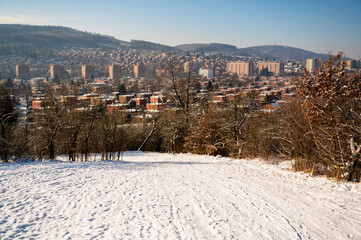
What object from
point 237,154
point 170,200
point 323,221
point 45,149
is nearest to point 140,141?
point 45,149

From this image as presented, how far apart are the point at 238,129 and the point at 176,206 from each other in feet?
31.1

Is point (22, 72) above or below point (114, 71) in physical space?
below

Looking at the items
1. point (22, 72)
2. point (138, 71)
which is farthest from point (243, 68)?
point (22, 72)

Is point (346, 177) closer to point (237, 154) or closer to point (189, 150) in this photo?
point (237, 154)

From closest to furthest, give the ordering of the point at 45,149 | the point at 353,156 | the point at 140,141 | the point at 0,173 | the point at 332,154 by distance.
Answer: the point at 353,156, the point at 332,154, the point at 0,173, the point at 45,149, the point at 140,141

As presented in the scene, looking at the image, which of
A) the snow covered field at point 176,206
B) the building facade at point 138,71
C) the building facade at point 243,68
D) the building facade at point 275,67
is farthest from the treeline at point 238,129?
the building facade at point 275,67

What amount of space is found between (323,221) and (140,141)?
1903 cm

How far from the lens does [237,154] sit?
44.7 ft

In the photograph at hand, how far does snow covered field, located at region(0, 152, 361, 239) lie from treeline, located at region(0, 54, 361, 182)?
3.98 feet

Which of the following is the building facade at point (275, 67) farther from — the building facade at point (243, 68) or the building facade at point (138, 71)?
the building facade at point (138, 71)

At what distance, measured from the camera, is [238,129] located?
14.2 meters

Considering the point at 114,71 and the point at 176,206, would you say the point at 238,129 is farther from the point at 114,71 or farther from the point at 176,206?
the point at 114,71

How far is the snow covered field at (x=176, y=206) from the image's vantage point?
14.6 ft

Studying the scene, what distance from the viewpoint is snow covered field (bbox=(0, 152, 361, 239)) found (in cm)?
445
